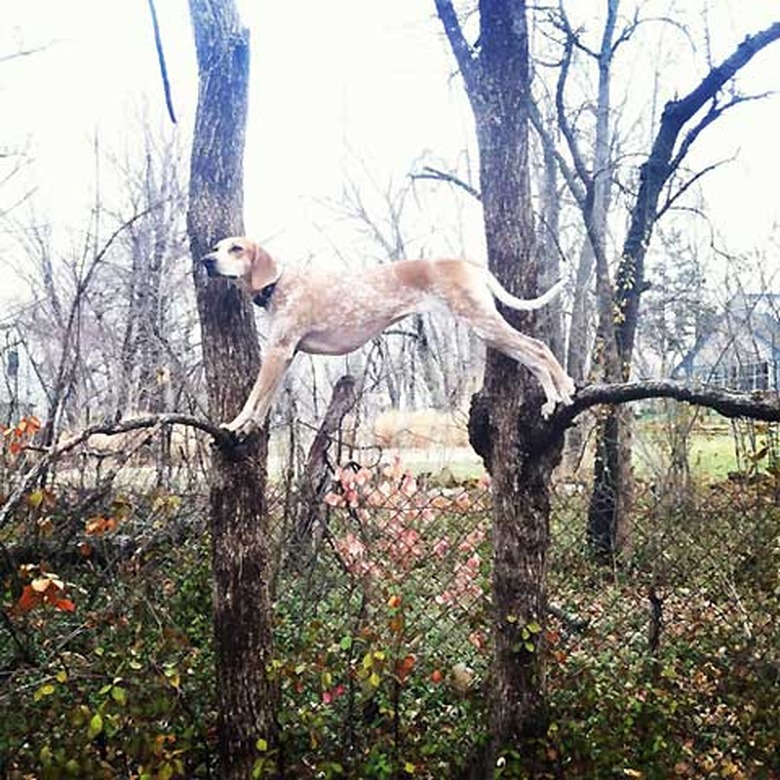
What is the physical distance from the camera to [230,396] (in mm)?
2281

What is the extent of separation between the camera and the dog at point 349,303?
1986 mm

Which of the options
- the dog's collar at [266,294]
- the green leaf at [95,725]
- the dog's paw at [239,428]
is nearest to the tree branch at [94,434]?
the dog's paw at [239,428]

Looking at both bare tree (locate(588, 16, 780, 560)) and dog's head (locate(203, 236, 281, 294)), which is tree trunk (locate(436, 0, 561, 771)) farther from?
bare tree (locate(588, 16, 780, 560))

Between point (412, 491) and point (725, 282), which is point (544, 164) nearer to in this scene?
point (725, 282)

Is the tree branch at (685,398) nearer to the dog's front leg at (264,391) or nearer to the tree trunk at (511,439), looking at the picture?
the tree trunk at (511,439)

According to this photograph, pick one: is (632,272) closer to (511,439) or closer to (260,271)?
(511,439)

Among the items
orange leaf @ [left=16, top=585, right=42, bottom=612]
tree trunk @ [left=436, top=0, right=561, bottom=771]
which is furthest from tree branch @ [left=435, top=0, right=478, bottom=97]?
orange leaf @ [left=16, top=585, right=42, bottom=612]

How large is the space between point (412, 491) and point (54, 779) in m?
1.61

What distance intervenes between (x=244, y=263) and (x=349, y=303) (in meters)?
0.27

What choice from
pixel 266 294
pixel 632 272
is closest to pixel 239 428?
pixel 266 294

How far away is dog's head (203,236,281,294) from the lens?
1.91 metres

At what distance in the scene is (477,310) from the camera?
2.03 metres

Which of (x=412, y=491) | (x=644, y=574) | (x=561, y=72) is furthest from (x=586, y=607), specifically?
(x=561, y=72)

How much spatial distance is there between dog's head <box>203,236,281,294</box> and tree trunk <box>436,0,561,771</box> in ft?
2.67
